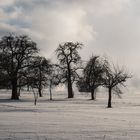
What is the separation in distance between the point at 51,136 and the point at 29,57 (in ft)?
177

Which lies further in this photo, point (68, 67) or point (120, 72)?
point (68, 67)

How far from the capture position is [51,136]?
16.1m

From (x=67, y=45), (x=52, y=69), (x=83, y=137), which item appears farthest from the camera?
(x=67, y=45)

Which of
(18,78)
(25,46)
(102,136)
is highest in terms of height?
(25,46)

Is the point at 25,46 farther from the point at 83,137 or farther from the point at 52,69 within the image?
the point at 83,137

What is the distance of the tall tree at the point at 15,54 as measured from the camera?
67.5 metres

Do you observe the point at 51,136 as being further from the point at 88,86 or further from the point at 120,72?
the point at 88,86

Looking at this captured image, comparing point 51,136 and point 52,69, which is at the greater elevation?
point 52,69

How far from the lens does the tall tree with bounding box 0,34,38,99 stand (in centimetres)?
6750

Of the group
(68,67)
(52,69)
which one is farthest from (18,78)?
(68,67)

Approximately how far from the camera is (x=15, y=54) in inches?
2702

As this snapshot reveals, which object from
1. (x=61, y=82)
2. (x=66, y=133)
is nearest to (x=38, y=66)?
(x=61, y=82)

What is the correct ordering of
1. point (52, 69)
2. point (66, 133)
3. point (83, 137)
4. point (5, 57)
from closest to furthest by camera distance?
1. point (83, 137)
2. point (66, 133)
3. point (5, 57)
4. point (52, 69)

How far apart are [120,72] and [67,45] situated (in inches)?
1277
